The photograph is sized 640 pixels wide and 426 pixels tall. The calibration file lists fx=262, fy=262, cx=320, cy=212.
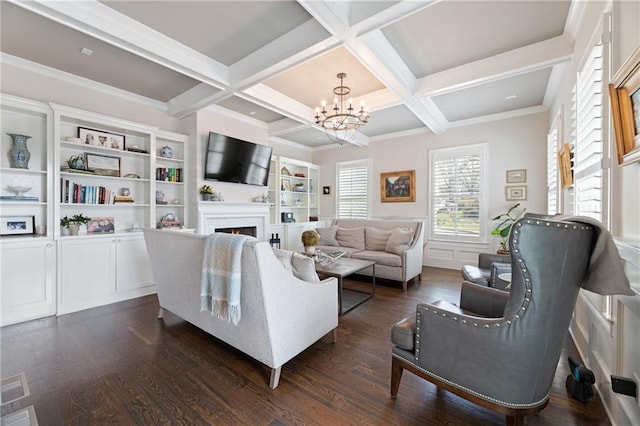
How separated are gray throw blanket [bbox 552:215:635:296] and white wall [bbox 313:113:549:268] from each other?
13.7 feet

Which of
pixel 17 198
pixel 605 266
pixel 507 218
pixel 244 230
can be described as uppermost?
pixel 17 198

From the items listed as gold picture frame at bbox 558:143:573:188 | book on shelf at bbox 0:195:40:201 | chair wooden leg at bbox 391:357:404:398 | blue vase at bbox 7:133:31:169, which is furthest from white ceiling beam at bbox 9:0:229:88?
gold picture frame at bbox 558:143:573:188

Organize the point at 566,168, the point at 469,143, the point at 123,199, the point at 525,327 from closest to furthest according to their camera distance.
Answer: the point at 525,327 → the point at 566,168 → the point at 123,199 → the point at 469,143

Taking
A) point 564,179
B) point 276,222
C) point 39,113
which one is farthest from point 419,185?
point 39,113

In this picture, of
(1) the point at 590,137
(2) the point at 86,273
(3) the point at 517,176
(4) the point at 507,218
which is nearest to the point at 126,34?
(2) the point at 86,273

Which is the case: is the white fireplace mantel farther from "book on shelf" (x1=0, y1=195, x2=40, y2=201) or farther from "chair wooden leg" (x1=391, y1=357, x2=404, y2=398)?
"chair wooden leg" (x1=391, y1=357, x2=404, y2=398)

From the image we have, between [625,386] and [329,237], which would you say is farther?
[329,237]

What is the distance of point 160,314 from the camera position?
2879mm

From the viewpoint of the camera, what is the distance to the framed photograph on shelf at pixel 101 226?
3.48m

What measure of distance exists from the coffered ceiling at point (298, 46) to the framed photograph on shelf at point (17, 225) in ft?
5.87

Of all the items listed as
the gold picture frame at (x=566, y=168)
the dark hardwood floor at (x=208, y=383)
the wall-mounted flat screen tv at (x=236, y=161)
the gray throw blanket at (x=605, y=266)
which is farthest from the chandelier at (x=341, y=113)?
the gray throw blanket at (x=605, y=266)

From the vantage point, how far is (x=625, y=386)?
129 centimetres

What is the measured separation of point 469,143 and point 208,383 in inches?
215

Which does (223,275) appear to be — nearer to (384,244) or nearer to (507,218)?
(384,244)
